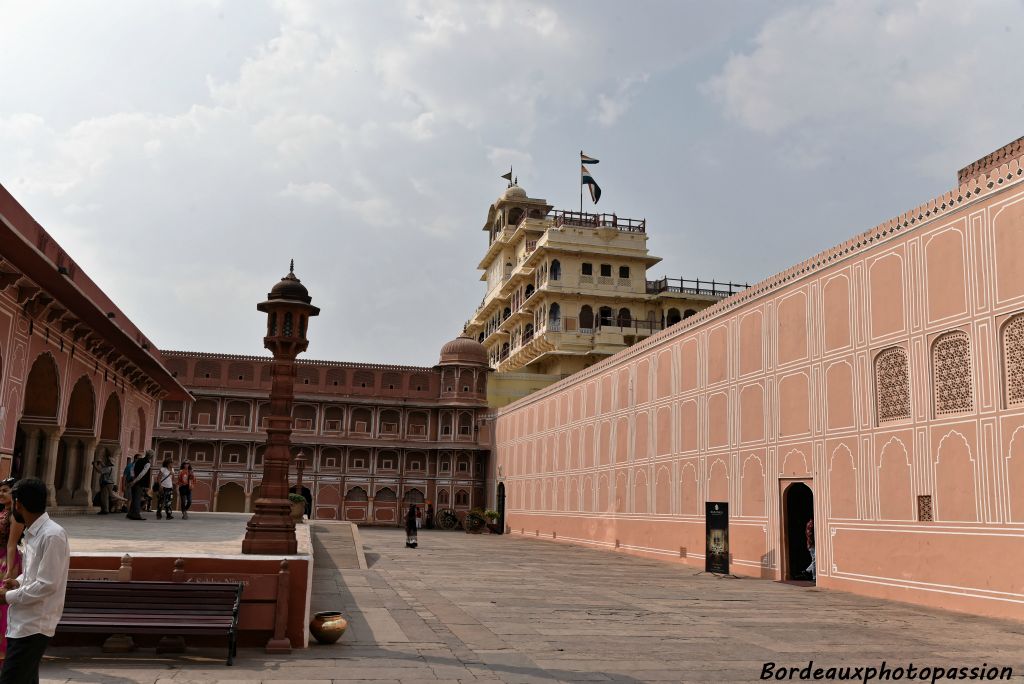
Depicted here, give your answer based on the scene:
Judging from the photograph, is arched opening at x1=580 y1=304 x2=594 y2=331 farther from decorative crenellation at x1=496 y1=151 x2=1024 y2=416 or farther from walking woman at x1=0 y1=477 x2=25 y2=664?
walking woman at x1=0 y1=477 x2=25 y2=664

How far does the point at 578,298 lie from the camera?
4731 cm

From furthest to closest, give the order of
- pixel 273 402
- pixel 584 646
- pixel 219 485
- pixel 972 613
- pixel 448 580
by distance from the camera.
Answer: pixel 219 485 → pixel 448 580 → pixel 972 613 → pixel 273 402 → pixel 584 646

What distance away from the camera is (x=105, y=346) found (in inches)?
837

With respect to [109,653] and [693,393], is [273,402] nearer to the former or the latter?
[109,653]

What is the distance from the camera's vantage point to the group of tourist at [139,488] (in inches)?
717

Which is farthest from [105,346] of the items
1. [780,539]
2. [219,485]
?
A: [219,485]

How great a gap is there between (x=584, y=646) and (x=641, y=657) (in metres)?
0.78

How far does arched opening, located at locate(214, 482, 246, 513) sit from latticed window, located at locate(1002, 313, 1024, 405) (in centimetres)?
4051

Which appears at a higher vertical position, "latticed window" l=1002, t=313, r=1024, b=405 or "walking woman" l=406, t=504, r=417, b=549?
"latticed window" l=1002, t=313, r=1024, b=405

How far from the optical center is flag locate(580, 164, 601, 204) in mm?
50231

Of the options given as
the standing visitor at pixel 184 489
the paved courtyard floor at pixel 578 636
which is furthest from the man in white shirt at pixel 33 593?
the standing visitor at pixel 184 489

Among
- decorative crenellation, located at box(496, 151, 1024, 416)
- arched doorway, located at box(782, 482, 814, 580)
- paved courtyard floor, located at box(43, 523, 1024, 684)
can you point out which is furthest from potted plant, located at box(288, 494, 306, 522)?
arched doorway, located at box(782, 482, 814, 580)

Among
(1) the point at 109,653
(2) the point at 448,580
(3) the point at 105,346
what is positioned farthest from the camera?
(3) the point at 105,346

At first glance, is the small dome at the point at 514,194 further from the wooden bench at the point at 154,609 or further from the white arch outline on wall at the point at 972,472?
the wooden bench at the point at 154,609
